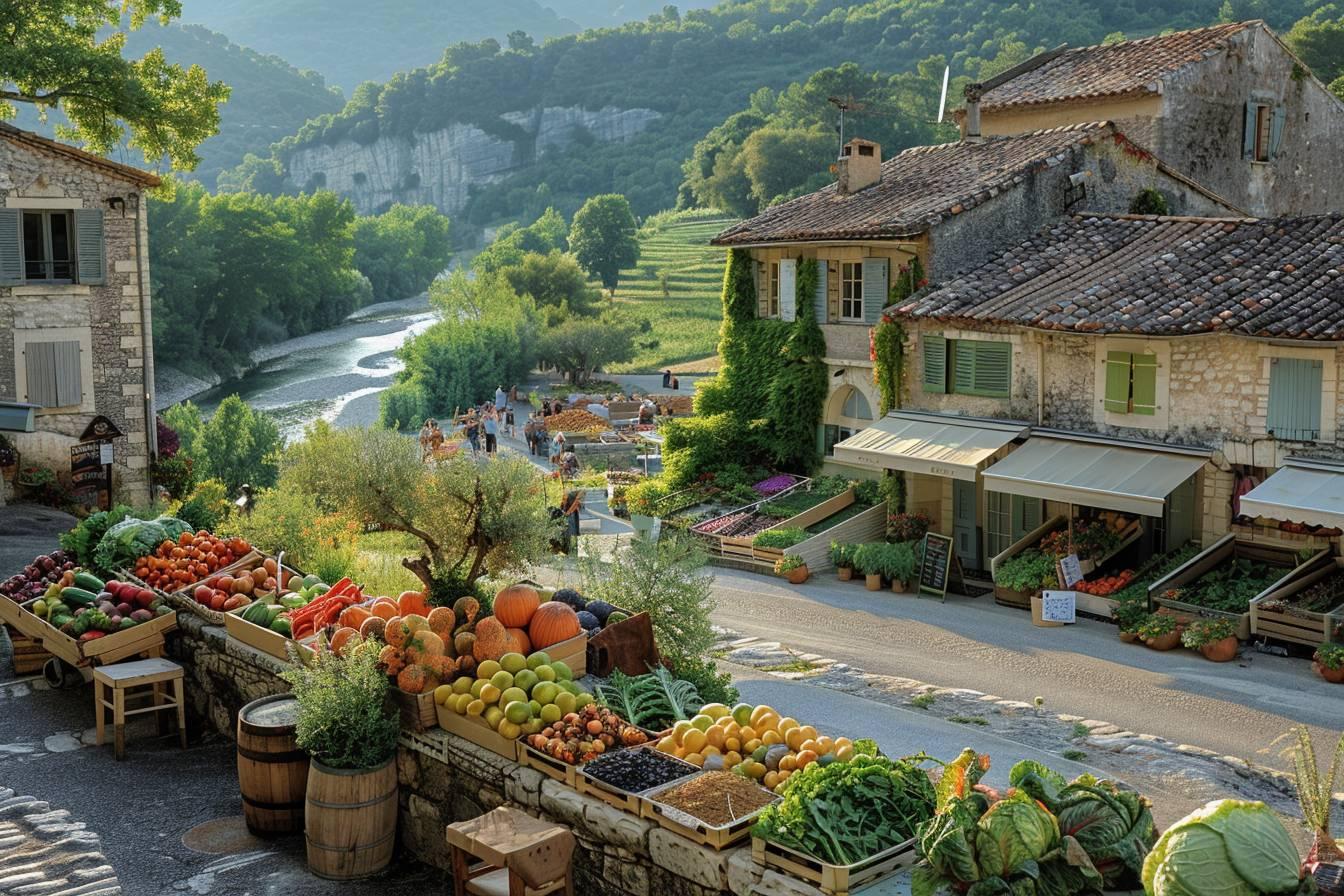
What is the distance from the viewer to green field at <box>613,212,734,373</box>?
6881 cm

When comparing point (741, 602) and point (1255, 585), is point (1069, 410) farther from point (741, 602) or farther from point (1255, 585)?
point (741, 602)

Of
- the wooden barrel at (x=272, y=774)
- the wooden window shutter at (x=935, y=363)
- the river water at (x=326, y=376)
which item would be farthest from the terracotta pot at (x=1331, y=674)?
the river water at (x=326, y=376)

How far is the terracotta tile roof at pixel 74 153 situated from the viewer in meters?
23.5

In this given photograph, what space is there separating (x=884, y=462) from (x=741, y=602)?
3.40 meters

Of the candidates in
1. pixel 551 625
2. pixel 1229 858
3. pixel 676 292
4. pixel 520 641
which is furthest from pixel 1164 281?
pixel 676 292

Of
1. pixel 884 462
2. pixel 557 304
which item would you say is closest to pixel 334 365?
pixel 557 304

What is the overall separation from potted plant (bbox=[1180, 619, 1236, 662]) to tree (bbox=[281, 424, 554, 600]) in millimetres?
9012

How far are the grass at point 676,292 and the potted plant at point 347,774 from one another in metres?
54.0

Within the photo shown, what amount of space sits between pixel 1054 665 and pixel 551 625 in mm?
8098

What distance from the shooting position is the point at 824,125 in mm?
88188

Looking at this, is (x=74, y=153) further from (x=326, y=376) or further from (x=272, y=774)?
(x=326, y=376)

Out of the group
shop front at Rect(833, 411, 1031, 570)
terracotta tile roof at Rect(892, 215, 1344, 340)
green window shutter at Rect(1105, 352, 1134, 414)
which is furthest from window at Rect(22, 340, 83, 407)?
green window shutter at Rect(1105, 352, 1134, 414)

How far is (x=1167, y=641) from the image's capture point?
56.9 feet

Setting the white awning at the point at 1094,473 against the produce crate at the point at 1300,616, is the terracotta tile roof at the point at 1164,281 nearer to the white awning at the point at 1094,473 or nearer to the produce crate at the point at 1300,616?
the white awning at the point at 1094,473
